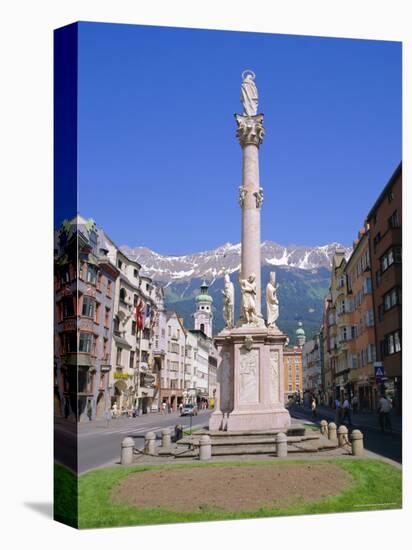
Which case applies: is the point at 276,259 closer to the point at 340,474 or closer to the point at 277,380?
the point at 277,380

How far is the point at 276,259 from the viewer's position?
91.2ft

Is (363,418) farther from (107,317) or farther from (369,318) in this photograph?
(107,317)

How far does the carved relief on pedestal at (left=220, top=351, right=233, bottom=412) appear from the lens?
2288cm

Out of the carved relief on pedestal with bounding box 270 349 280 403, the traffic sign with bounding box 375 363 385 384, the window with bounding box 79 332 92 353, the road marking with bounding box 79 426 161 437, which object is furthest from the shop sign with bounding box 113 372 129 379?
the traffic sign with bounding box 375 363 385 384

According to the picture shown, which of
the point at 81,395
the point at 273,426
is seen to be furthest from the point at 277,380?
the point at 81,395

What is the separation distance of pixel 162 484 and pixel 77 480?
2.10 m

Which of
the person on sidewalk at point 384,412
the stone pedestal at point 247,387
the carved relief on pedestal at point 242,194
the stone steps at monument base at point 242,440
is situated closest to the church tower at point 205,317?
the carved relief on pedestal at point 242,194

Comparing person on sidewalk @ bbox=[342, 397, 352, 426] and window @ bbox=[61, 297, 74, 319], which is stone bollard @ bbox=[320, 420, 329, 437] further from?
window @ bbox=[61, 297, 74, 319]

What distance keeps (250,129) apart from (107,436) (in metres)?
13.1

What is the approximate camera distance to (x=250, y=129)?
82.3 ft

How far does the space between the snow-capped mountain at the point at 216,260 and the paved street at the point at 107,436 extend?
4905 millimetres

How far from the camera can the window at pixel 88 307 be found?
15373mm

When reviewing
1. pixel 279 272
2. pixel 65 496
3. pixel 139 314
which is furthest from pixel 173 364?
pixel 65 496

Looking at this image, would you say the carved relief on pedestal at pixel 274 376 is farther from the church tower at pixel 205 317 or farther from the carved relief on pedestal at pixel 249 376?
the church tower at pixel 205 317
